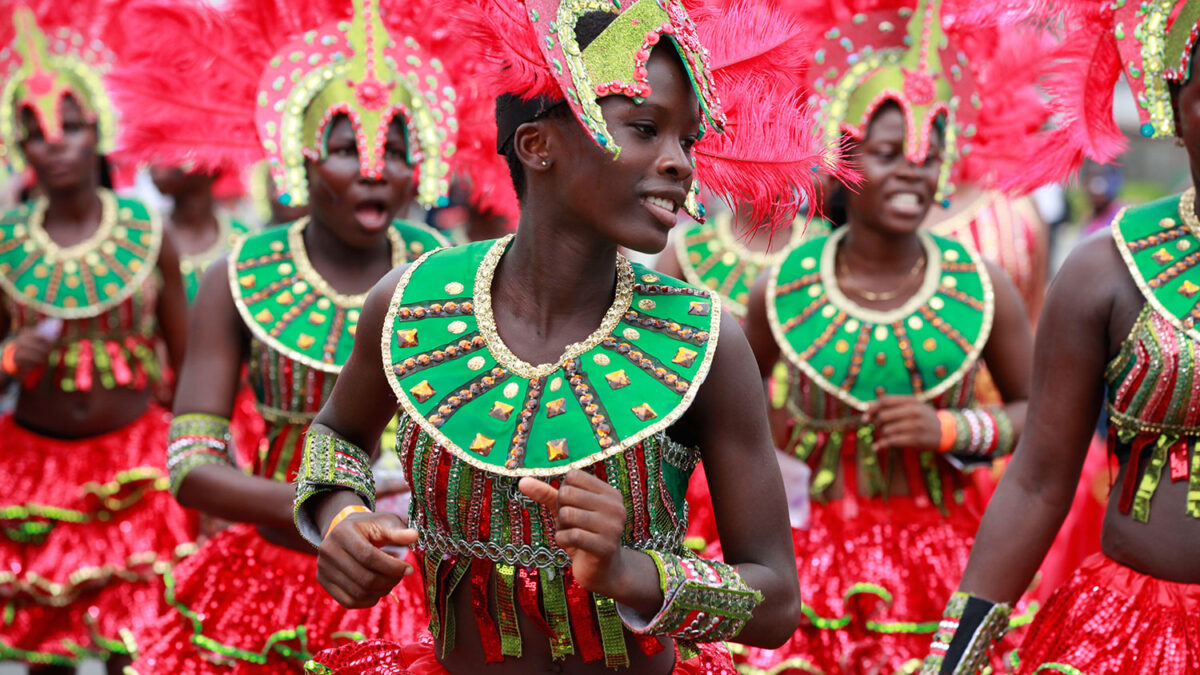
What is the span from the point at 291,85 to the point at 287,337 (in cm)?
75

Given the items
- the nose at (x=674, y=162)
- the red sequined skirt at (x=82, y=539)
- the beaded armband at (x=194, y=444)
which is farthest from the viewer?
the red sequined skirt at (x=82, y=539)

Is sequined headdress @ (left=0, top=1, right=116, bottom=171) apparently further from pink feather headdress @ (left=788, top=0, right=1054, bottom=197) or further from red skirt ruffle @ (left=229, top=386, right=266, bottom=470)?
pink feather headdress @ (left=788, top=0, right=1054, bottom=197)

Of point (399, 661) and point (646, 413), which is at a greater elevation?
point (646, 413)

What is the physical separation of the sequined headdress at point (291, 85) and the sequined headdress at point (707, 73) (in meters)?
1.54

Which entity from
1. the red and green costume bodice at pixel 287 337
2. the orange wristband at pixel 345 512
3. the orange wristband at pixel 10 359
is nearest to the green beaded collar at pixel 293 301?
the red and green costume bodice at pixel 287 337

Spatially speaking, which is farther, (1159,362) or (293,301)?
(293,301)

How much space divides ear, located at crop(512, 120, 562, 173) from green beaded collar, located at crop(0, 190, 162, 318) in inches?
145

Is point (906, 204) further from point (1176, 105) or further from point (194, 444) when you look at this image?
point (194, 444)

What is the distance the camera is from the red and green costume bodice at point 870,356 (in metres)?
4.59

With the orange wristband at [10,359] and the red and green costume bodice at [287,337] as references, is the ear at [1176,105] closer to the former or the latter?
the red and green costume bodice at [287,337]

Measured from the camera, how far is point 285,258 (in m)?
4.42

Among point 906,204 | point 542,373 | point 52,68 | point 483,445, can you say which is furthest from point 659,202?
point 52,68

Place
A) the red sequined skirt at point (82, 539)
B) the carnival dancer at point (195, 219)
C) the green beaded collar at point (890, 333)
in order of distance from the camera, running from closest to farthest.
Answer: the green beaded collar at point (890, 333) → the red sequined skirt at point (82, 539) → the carnival dancer at point (195, 219)

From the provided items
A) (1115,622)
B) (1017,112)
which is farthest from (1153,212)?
(1017,112)
